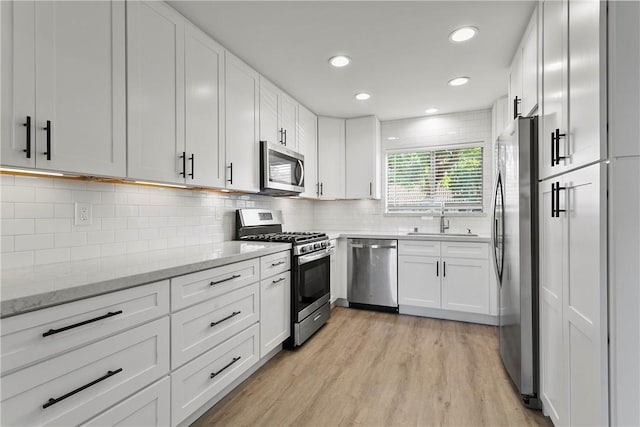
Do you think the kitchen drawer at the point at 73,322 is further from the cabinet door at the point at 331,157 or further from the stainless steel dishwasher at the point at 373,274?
the cabinet door at the point at 331,157

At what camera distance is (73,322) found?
112 centimetres

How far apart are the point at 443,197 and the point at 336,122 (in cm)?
174

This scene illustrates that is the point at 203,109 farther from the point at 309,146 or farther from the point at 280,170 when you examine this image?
the point at 309,146

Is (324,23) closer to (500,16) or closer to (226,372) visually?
(500,16)

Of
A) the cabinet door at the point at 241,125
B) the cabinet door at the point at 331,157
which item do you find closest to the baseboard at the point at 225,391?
the cabinet door at the point at 241,125

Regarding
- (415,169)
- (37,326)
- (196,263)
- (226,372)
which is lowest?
(226,372)

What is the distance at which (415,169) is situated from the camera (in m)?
4.28

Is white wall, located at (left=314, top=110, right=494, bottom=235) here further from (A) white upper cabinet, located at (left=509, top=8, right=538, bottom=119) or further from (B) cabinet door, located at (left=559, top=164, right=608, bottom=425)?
(B) cabinet door, located at (left=559, top=164, right=608, bottom=425)

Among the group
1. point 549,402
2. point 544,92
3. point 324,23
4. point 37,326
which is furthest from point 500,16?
point 37,326

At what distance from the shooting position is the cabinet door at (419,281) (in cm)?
351

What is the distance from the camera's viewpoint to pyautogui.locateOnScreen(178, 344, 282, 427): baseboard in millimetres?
1743

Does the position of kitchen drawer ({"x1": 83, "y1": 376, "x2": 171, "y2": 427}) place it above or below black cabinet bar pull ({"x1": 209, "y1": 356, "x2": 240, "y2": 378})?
above

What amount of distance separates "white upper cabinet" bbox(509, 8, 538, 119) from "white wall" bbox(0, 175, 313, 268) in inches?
97.9

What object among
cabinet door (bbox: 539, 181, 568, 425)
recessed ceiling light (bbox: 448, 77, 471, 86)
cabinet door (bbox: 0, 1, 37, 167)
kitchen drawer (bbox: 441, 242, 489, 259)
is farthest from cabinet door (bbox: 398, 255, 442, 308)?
cabinet door (bbox: 0, 1, 37, 167)
